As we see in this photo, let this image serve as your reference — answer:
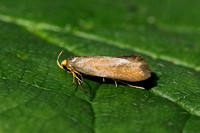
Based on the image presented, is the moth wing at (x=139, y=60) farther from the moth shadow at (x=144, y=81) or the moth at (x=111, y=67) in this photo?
the moth shadow at (x=144, y=81)

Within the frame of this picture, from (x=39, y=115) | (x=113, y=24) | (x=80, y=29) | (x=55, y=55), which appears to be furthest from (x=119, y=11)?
(x=39, y=115)

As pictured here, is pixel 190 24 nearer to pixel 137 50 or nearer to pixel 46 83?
pixel 137 50

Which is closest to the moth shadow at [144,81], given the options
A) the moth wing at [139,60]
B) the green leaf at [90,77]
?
the green leaf at [90,77]

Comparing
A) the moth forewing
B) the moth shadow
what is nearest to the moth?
the moth forewing

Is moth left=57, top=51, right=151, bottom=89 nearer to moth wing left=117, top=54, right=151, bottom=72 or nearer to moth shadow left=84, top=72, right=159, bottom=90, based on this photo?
moth wing left=117, top=54, right=151, bottom=72

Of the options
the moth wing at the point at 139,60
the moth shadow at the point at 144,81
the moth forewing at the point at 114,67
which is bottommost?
the moth shadow at the point at 144,81

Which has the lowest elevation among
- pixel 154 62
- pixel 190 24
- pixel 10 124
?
pixel 10 124
